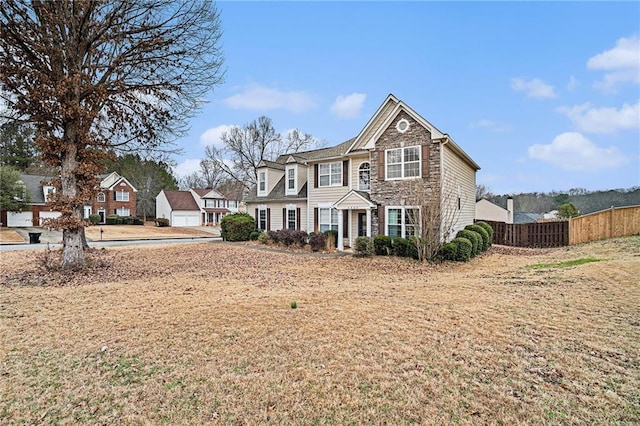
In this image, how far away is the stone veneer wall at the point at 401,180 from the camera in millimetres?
14430

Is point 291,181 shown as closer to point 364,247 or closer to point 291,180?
point 291,180

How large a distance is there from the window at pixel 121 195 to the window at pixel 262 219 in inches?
1312

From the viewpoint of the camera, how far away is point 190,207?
47.6 meters

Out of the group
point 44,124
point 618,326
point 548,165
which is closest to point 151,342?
point 618,326

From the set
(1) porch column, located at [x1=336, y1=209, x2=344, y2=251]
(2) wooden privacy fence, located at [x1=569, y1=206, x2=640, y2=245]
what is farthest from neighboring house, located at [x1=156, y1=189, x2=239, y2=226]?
(2) wooden privacy fence, located at [x1=569, y1=206, x2=640, y2=245]

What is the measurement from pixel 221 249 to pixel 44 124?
9.23 m

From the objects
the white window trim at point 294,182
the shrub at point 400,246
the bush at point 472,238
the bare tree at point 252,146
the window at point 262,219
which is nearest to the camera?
the shrub at point 400,246

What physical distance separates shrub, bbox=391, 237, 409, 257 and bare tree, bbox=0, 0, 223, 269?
32.2 feet

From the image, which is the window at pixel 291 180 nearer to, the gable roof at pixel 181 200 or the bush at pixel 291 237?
the bush at pixel 291 237

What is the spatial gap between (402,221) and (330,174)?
5.46 meters

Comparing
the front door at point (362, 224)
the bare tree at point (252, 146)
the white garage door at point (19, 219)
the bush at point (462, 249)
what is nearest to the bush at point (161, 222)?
the bare tree at point (252, 146)

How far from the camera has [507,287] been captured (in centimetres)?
811

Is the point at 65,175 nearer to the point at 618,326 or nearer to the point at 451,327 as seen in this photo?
the point at 451,327

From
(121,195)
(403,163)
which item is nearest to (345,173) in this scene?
(403,163)
